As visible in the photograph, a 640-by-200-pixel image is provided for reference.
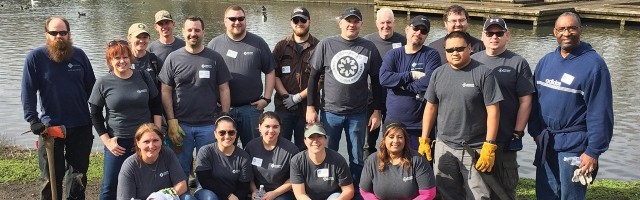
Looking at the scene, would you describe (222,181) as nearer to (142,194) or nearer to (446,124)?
(142,194)

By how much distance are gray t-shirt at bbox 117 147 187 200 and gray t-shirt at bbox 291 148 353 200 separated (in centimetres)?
104

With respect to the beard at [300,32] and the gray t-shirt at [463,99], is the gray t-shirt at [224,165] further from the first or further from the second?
the gray t-shirt at [463,99]

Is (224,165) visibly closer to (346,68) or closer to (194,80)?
(194,80)

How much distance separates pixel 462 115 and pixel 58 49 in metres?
3.66

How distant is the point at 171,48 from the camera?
290 inches

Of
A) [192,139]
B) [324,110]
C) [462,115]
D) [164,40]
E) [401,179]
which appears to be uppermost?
[164,40]

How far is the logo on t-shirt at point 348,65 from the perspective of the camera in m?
6.81

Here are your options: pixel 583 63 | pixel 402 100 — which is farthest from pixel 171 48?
pixel 583 63

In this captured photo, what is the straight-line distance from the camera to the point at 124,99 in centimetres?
610

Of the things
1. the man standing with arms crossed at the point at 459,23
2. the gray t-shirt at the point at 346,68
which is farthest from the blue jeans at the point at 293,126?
the man standing with arms crossed at the point at 459,23

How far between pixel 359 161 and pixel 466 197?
4.63ft

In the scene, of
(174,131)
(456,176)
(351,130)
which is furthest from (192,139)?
(456,176)

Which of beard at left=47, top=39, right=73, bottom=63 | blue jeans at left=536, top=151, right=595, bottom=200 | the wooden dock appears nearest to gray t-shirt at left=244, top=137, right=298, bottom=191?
beard at left=47, top=39, right=73, bottom=63

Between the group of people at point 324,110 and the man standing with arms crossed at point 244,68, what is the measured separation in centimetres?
2
